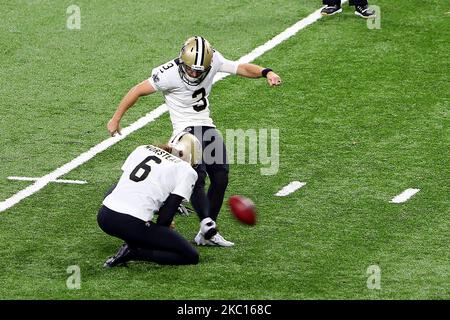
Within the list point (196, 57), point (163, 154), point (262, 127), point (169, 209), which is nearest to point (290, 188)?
point (262, 127)

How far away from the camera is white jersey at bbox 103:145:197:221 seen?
1115 cm

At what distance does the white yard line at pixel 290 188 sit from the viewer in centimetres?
1332

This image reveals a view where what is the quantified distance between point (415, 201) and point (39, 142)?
13.8 feet

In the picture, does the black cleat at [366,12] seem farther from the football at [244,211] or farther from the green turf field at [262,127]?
the football at [244,211]

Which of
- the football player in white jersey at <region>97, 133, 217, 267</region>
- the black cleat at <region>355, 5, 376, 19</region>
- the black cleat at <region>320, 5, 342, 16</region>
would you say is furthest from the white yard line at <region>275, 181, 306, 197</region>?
the black cleat at <region>320, 5, 342, 16</region>

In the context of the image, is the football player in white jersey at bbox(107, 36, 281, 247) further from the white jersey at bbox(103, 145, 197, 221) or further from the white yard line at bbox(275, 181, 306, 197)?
the white yard line at bbox(275, 181, 306, 197)

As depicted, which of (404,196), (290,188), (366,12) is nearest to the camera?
(404,196)

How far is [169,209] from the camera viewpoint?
440 inches

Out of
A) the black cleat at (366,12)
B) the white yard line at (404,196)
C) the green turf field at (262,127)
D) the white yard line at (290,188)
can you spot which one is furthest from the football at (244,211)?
the black cleat at (366,12)

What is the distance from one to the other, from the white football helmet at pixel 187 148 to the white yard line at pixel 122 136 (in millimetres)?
2115

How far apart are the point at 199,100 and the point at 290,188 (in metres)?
1.68

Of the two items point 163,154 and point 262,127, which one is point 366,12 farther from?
point 163,154

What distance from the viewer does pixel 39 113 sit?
1549 cm
